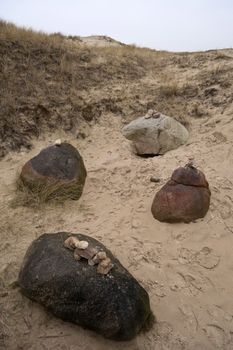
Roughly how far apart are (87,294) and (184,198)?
1.74 meters

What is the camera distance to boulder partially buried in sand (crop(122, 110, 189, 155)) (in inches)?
222

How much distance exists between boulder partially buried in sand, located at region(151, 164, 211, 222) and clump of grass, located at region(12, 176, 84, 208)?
1.24 m

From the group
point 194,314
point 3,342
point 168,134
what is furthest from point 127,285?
point 168,134

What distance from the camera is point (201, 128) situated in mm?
5945

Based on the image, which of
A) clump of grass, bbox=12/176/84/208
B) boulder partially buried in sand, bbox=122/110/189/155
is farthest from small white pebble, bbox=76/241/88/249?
boulder partially buried in sand, bbox=122/110/189/155

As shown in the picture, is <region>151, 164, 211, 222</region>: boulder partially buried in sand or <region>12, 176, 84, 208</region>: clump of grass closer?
<region>151, 164, 211, 222</region>: boulder partially buried in sand

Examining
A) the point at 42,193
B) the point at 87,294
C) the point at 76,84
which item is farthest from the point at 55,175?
the point at 76,84

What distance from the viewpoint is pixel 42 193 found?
4.57 m

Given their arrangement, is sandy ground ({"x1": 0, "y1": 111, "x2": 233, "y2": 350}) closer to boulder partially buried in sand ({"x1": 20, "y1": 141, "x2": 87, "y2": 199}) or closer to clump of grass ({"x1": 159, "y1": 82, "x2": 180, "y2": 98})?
boulder partially buried in sand ({"x1": 20, "y1": 141, "x2": 87, "y2": 199})

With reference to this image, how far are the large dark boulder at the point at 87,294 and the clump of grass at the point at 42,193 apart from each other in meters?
1.49

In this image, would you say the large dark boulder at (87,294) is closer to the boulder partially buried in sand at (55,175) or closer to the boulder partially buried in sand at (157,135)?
the boulder partially buried in sand at (55,175)

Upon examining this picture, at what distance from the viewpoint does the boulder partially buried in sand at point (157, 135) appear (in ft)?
→ 18.5

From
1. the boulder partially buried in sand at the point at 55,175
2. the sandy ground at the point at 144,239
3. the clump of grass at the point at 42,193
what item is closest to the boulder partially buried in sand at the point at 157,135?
the sandy ground at the point at 144,239

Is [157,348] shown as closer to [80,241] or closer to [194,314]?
[194,314]
